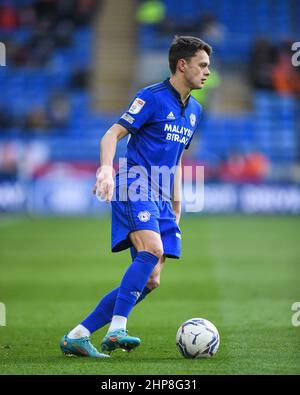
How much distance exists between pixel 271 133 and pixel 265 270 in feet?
48.3

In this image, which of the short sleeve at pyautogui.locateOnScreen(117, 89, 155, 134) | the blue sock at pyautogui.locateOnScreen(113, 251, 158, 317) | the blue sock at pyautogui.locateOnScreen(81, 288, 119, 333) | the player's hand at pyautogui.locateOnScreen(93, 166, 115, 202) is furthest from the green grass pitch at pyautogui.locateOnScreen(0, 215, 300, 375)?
the short sleeve at pyautogui.locateOnScreen(117, 89, 155, 134)

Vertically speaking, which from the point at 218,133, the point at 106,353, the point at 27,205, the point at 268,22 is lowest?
the point at 106,353

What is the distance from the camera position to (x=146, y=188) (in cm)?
597

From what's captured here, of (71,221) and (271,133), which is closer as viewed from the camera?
(71,221)

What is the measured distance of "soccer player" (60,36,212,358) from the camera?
18.9 feet

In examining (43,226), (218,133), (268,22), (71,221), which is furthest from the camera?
(268,22)

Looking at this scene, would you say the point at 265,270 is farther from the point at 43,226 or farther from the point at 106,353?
the point at 43,226

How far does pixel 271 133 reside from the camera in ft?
87.0

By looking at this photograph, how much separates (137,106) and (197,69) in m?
0.52

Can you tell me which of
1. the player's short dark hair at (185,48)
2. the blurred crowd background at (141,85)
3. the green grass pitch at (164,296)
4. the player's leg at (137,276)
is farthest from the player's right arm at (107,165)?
the blurred crowd background at (141,85)

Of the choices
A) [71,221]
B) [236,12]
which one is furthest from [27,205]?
[236,12]

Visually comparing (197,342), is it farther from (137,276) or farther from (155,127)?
(155,127)

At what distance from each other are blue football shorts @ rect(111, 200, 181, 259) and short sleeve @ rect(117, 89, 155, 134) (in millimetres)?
512

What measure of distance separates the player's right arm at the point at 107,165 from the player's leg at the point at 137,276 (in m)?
0.55
